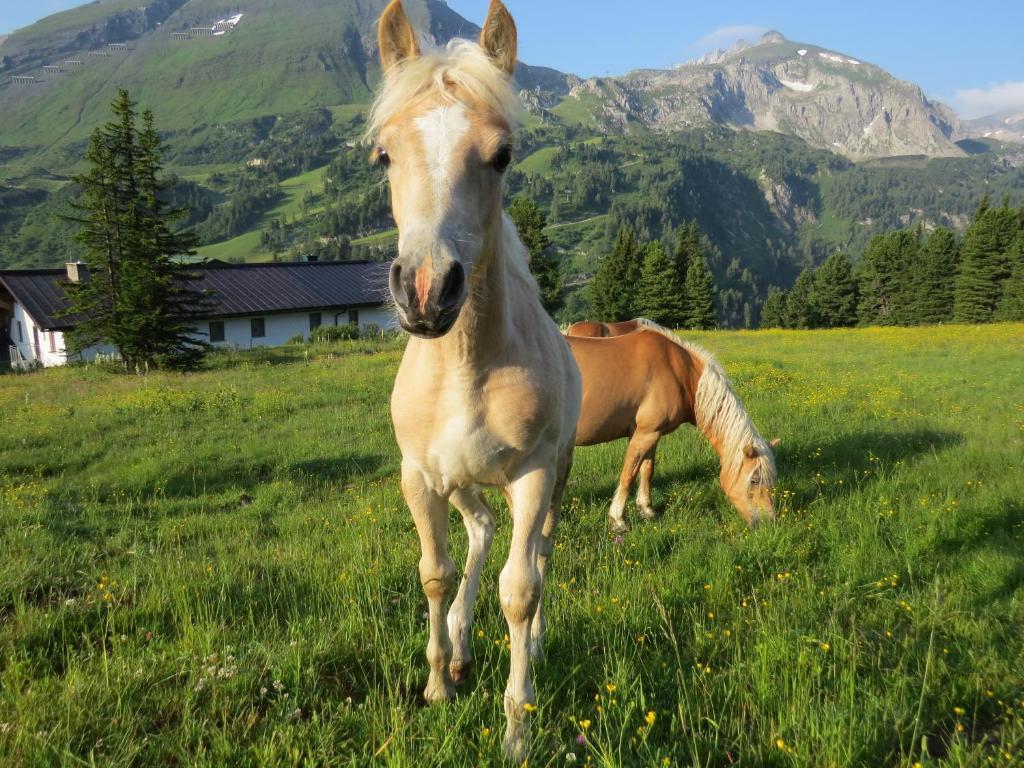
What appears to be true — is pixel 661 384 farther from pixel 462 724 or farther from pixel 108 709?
pixel 108 709

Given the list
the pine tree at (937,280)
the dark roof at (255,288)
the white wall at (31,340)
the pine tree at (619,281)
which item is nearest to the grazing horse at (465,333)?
the dark roof at (255,288)

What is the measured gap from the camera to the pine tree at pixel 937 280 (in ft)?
196

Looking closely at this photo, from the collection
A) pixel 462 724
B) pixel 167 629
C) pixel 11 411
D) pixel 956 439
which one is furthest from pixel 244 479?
pixel 956 439

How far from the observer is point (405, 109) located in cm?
229

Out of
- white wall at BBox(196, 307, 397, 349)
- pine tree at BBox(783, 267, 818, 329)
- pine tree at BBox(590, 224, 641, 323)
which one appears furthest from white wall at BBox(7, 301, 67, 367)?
pine tree at BBox(783, 267, 818, 329)

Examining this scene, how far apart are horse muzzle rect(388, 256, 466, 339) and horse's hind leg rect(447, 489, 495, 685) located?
1642mm

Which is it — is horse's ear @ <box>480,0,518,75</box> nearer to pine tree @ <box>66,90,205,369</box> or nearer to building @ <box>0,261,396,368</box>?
pine tree @ <box>66,90,205,369</box>

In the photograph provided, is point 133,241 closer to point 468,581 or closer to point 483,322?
point 468,581

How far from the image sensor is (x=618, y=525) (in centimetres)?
584

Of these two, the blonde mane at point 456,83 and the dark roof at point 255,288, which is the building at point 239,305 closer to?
the dark roof at point 255,288

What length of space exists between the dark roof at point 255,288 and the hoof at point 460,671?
3716 cm

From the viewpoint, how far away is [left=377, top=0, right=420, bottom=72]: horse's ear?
2516 mm

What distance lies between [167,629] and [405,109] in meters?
3.28

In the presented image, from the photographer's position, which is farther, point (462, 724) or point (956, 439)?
point (956, 439)
